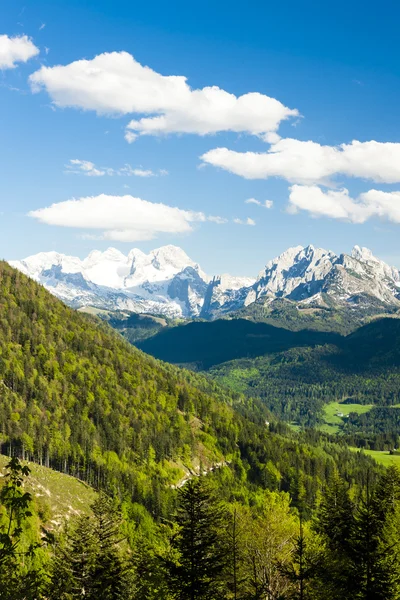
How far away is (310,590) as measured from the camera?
43.4m

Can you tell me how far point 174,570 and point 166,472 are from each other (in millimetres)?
163835

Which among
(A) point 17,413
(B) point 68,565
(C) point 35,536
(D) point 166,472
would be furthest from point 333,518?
(A) point 17,413

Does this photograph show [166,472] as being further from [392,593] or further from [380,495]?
[392,593]

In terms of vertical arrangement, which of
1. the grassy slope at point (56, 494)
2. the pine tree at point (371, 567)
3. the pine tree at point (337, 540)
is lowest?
the grassy slope at point (56, 494)

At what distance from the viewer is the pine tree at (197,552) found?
37.9 metres

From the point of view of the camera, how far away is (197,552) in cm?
3866

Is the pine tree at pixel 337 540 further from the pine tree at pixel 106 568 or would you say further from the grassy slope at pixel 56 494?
the grassy slope at pixel 56 494

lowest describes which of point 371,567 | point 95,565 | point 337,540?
point 337,540

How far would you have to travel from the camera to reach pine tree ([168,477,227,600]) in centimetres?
3794

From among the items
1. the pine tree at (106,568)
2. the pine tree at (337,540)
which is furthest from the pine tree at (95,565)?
the pine tree at (337,540)

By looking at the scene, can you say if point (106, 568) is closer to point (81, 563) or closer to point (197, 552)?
point (81, 563)

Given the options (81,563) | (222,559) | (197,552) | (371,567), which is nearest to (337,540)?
(222,559)

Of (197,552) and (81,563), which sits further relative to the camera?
(81,563)

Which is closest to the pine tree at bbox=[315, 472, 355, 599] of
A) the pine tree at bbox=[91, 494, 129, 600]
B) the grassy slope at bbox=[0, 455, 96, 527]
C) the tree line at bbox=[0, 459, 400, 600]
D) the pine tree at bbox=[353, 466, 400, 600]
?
the tree line at bbox=[0, 459, 400, 600]
